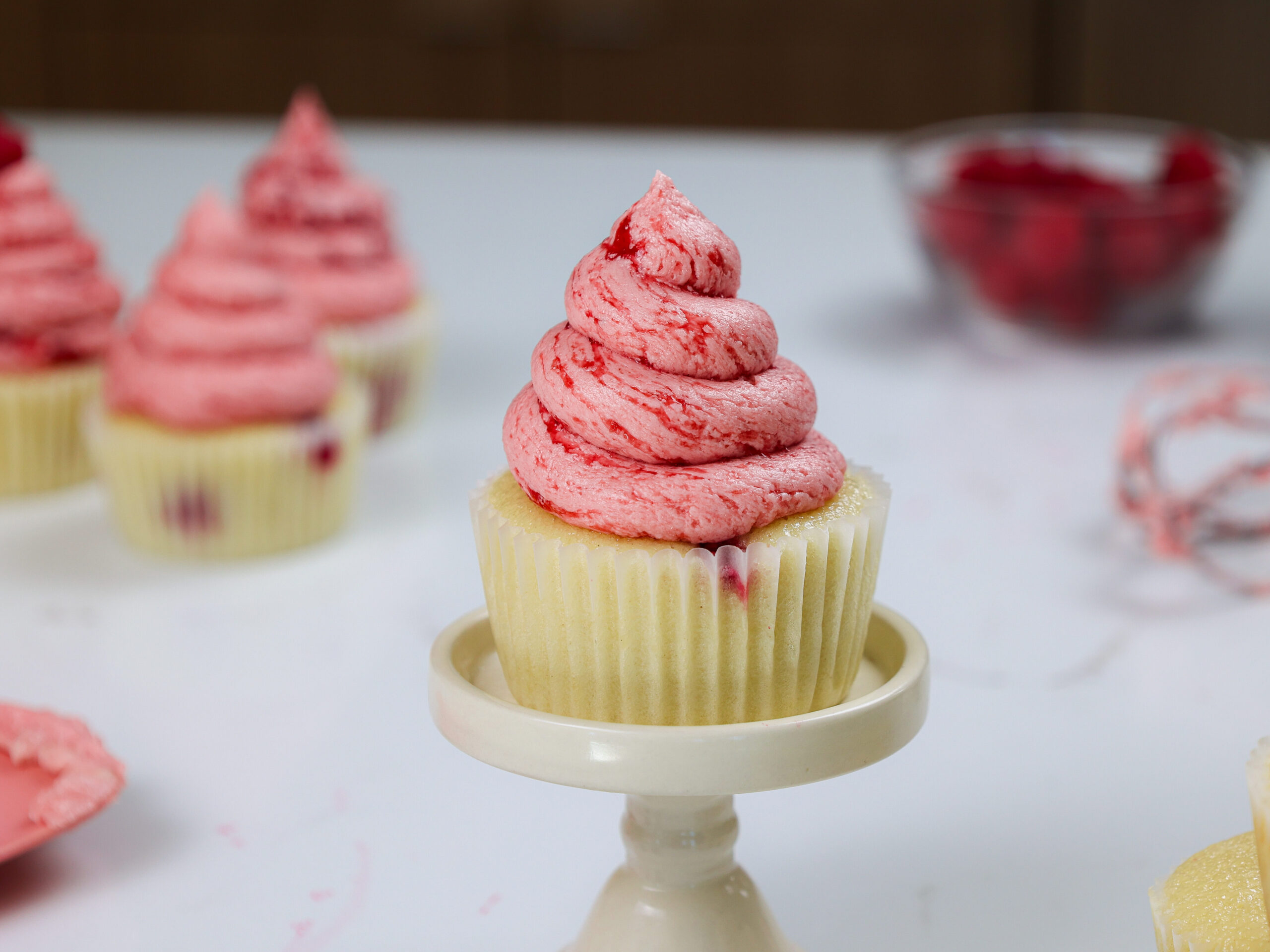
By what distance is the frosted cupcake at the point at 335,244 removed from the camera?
178cm

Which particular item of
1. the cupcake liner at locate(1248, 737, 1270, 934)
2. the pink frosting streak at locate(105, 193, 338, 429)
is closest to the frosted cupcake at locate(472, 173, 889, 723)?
the cupcake liner at locate(1248, 737, 1270, 934)

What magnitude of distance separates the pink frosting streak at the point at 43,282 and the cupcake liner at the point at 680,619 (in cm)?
101

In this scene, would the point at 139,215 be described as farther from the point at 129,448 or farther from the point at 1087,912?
the point at 1087,912

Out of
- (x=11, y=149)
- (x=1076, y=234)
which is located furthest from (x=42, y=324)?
(x=1076, y=234)

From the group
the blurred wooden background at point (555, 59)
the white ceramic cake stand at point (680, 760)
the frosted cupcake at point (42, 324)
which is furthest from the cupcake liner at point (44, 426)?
the blurred wooden background at point (555, 59)

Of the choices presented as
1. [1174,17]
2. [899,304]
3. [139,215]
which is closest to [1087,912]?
[899,304]

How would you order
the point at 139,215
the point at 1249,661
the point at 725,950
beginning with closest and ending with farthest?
the point at 725,950
the point at 1249,661
the point at 139,215

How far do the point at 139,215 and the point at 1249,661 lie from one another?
6.46 ft

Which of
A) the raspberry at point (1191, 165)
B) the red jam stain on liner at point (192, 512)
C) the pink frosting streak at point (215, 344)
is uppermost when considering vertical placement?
the raspberry at point (1191, 165)

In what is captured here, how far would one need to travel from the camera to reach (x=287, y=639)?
1353mm

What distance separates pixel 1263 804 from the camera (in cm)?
67

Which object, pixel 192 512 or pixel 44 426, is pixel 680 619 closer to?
pixel 192 512

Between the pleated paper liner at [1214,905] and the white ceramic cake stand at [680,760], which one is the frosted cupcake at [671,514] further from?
the pleated paper liner at [1214,905]

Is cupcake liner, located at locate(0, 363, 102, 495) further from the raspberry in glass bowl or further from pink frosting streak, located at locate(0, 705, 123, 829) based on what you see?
the raspberry in glass bowl
